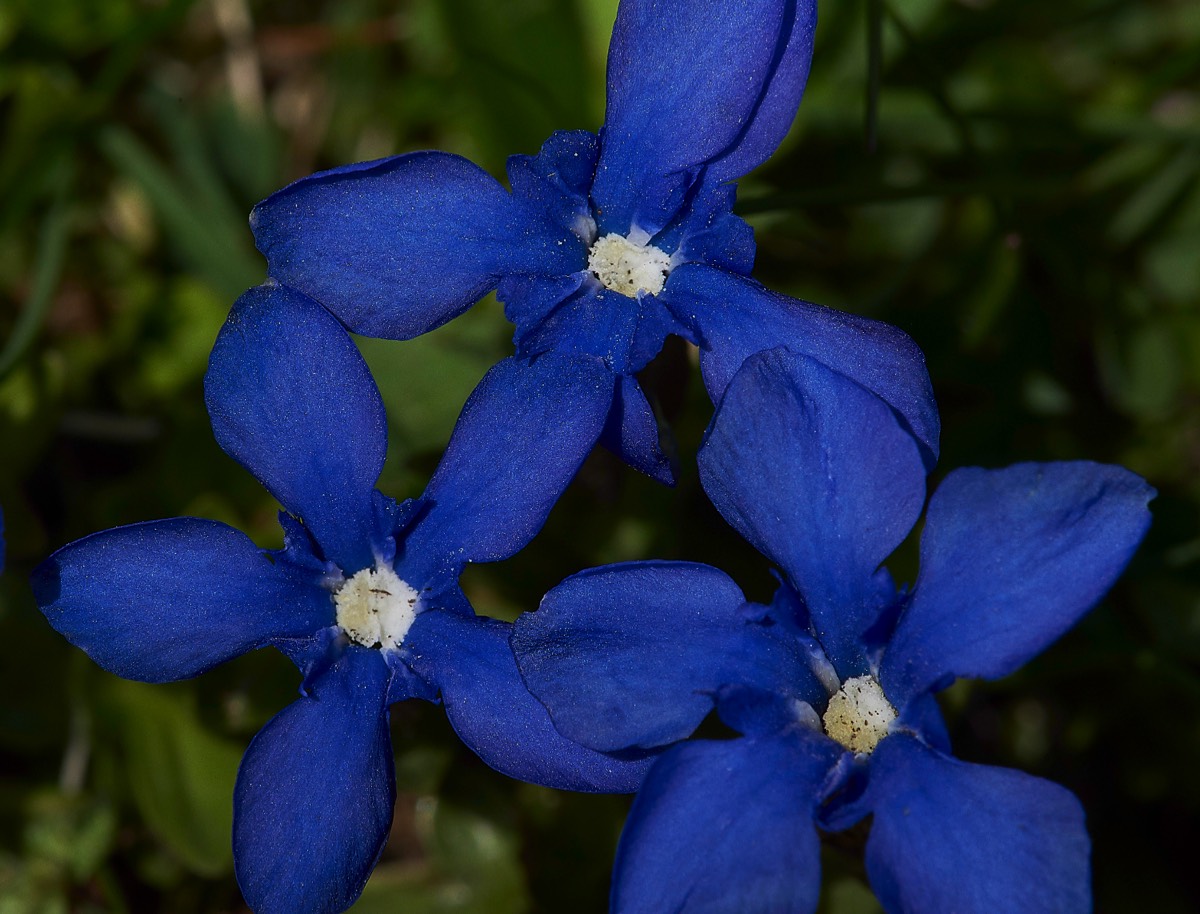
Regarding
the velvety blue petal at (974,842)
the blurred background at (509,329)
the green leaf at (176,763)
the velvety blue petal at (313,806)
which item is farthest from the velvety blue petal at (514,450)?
the green leaf at (176,763)

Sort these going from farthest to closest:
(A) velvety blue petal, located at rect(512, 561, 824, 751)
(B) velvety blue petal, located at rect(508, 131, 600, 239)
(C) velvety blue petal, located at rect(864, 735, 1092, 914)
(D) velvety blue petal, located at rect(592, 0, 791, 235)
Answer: (B) velvety blue petal, located at rect(508, 131, 600, 239) < (D) velvety blue petal, located at rect(592, 0, 791, 235) < (A) velvety blue petal, located at rect(512, 561, 824, 751) < (C) velvety blue petal, located at rect(864, 735, 1092, 914)

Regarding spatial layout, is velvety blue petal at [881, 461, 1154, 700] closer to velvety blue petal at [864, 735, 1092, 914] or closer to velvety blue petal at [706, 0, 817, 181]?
velvety blue petal at [864, 735, 1092, 914]

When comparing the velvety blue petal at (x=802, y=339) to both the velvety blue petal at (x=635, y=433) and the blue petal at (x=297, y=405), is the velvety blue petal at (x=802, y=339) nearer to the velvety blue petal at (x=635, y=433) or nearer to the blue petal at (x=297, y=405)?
the velvety blue petal at (x=635, y=433)

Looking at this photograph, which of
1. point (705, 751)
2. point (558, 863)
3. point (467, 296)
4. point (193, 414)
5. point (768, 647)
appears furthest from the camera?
point (193, 414)

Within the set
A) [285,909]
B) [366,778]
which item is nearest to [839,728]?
[366,778]

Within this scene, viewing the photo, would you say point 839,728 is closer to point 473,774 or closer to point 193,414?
point 473,774

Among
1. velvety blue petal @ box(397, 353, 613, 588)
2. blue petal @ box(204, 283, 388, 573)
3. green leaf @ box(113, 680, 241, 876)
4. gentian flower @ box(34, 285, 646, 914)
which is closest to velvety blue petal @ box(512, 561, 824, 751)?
gentian flower @ box(34, 285, 646, 914)
